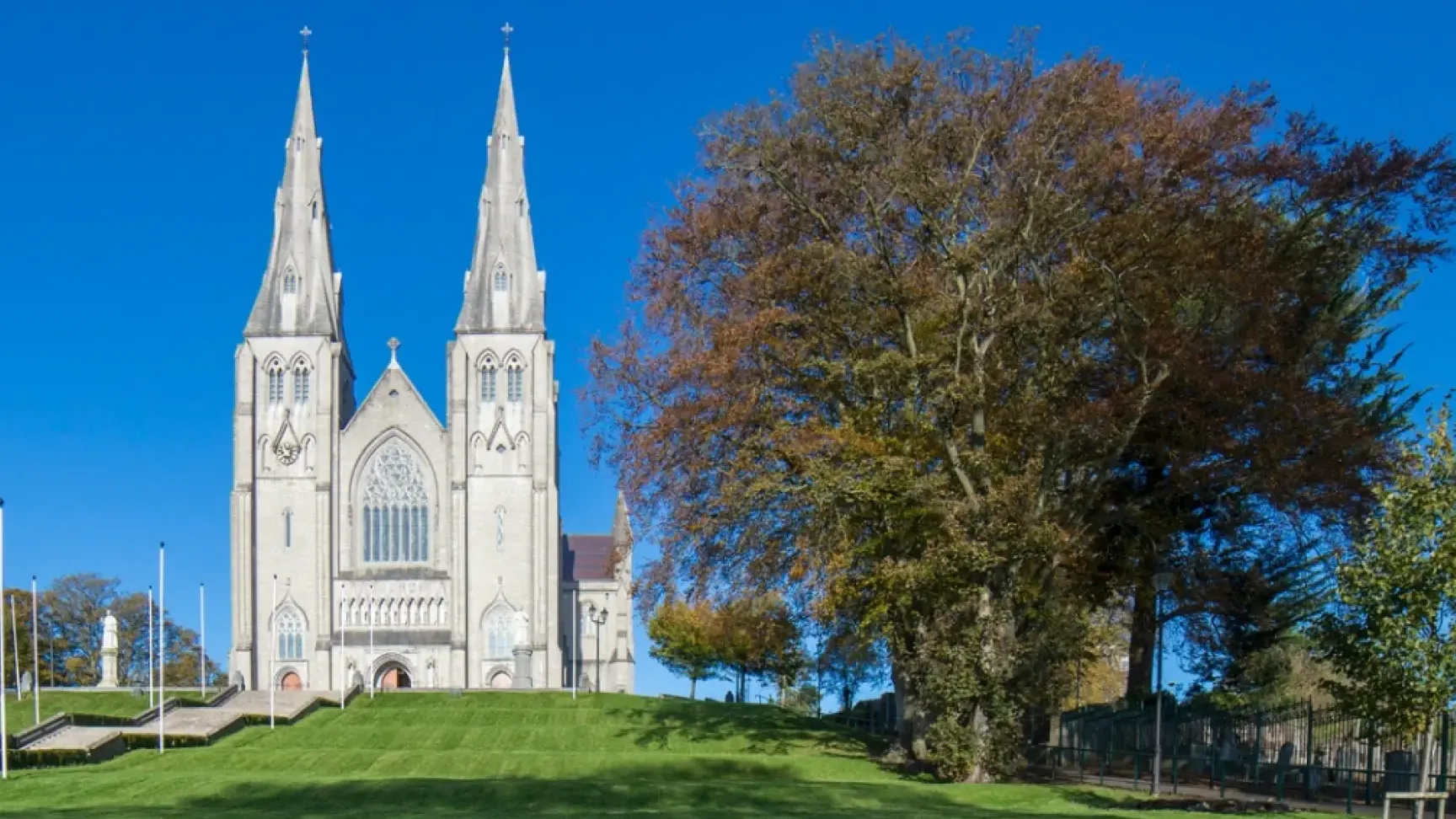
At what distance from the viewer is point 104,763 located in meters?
37.9

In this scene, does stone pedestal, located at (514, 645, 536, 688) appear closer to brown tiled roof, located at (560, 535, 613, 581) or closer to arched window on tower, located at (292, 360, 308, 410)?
arched window on tower, located at (292, 360, 308, 410)

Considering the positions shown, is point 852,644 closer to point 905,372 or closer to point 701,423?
point 701,423

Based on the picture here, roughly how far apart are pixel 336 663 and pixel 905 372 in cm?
5652

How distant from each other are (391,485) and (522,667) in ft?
45.9

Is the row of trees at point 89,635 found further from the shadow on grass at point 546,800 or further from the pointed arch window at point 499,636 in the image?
the shadow on grass at point 546,800

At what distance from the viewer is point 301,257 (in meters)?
86.5

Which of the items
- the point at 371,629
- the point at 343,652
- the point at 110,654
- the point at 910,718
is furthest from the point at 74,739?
the point at 343,652

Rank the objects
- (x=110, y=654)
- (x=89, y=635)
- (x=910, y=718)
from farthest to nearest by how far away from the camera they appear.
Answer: (x=89, y=635)
(x=110, y=654)
(x=910, y=718)

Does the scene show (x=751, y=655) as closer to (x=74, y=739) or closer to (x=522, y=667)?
(x=522, y=667)

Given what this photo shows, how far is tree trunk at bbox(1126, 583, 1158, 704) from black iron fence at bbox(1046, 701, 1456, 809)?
2.32 meters

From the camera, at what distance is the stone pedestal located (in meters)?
75.8

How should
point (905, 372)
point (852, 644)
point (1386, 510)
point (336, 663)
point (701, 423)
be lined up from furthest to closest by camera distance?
point (336, 663) < point (852, 644) < point (701, 423) < point (905, 372) < point (1386, 510)

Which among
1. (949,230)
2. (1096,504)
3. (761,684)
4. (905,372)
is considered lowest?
(761,684)

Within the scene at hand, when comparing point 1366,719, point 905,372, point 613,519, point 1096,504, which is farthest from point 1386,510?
point 613,519
